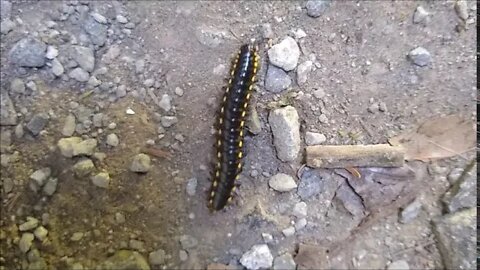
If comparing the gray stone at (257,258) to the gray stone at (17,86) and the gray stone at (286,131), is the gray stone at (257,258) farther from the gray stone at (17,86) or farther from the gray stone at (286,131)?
the gray stone at (17,86)

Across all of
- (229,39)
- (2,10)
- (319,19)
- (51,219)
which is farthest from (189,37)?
(51,219)

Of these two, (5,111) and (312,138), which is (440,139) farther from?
(5,111)

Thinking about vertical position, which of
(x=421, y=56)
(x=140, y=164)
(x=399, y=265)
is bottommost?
(x=399, y=265)

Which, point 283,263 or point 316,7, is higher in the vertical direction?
point 316,7

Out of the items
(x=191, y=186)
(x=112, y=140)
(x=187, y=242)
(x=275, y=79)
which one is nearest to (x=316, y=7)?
(x=275, y=79)

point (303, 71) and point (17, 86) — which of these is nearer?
point (17, 86)

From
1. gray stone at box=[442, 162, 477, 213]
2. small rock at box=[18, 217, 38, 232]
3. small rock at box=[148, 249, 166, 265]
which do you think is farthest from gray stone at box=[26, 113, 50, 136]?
gray stone at box=[442, 162, 477, 213]
